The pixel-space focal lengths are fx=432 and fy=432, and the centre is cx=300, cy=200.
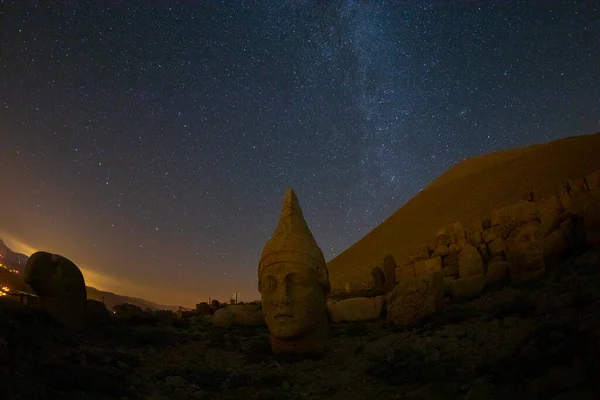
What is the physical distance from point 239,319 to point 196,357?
648cm

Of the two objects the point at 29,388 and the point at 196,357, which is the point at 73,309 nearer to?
the point at 196,357

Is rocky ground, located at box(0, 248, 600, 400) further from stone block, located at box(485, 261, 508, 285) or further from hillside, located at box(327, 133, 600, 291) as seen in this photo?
hillside, located at box(327, 133, 600, 291)

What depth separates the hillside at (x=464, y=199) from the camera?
132 feet

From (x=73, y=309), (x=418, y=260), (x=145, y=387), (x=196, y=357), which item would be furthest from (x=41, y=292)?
(x=418, y=260)

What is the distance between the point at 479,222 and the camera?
21.9 m

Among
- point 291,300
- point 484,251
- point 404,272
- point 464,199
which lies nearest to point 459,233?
point 484,251

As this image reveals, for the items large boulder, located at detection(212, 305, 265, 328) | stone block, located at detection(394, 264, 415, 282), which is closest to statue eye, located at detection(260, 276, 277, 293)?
large boulder, located at detection(212, 305, 265, 328)

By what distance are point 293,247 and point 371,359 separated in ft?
11.1

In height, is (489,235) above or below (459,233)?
below

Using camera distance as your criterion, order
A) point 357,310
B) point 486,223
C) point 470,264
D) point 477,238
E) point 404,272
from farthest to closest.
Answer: point 404,272
point 486,223
point 477,238
point 470,264
point 357,310

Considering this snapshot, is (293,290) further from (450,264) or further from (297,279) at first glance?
(450,264)

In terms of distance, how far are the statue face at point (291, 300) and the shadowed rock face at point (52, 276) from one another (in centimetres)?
606

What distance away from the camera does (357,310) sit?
15.4m

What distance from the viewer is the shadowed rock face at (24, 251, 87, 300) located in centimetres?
1245
